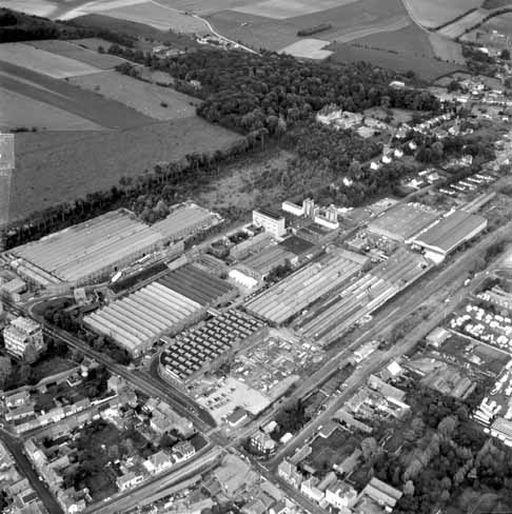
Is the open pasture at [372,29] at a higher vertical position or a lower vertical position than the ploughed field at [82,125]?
higher

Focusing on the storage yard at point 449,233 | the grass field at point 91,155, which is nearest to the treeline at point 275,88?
the grass field at point 91,155

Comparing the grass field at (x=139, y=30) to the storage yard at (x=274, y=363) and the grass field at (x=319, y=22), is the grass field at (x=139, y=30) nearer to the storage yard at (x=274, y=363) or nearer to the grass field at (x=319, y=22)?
the grass field at (x=319, y=22)

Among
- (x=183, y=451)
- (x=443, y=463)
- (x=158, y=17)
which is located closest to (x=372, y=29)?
(x=158, y=17)

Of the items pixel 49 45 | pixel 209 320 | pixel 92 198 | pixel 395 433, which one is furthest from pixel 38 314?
pixel 49 45

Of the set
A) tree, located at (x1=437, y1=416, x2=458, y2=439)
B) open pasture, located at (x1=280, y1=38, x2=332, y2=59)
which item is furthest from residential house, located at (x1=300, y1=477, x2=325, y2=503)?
open pasture, located at (x1=280, y1=38, x2=332, y2=59)

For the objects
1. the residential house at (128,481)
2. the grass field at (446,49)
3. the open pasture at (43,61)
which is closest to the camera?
the residential house at (128,481)

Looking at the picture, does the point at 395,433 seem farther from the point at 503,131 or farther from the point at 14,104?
the point at 14,104
